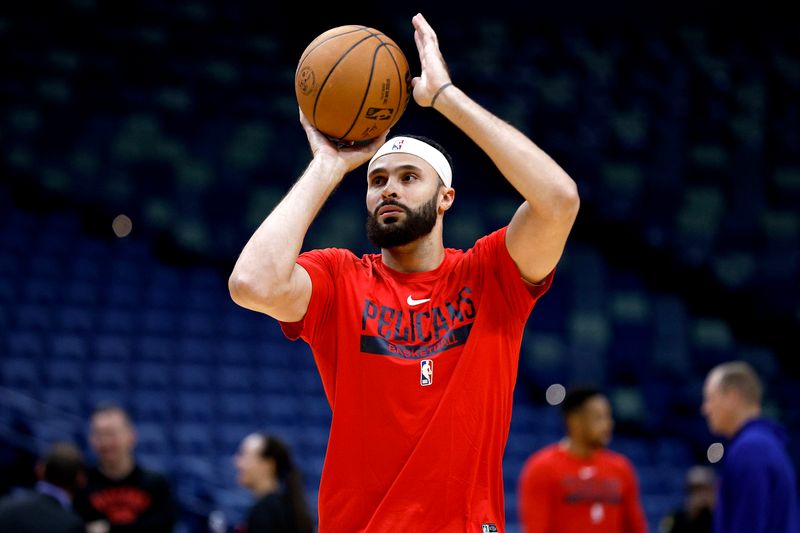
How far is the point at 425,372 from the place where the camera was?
2.70 metres

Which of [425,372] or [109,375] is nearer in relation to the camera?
[425,372]

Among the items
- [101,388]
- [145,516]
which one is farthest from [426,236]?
[101,388]

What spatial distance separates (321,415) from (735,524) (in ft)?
21.8

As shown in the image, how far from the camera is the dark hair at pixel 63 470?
→ 5.07m

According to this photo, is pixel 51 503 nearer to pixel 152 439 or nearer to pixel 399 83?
pixel 399 83

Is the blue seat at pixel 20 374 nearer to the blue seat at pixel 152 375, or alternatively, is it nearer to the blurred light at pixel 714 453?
the blue seat at pixel 152 375

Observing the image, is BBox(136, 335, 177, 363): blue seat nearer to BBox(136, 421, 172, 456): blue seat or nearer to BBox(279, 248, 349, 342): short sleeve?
BBox(136, 421, 172, 456): blue seat

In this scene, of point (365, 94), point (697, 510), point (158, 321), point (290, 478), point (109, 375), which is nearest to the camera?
point (365, 94)

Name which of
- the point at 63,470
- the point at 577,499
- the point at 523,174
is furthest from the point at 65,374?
the point at 523,174

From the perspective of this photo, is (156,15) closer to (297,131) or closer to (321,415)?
(297,131)

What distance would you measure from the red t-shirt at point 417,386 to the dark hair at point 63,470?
2.69 meters

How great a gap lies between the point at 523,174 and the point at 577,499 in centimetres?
380

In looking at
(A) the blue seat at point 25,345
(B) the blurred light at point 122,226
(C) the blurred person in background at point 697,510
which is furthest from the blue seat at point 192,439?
(C) the blurred person in background at point 697,510

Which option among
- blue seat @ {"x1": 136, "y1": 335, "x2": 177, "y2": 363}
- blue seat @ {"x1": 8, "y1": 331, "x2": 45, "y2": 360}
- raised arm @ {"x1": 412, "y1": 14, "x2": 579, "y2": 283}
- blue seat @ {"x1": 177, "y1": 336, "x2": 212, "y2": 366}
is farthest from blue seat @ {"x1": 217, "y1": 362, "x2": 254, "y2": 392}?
raised arm @ {"x1": 412, "y1": 14, "x2": 579, "y2": 283}
